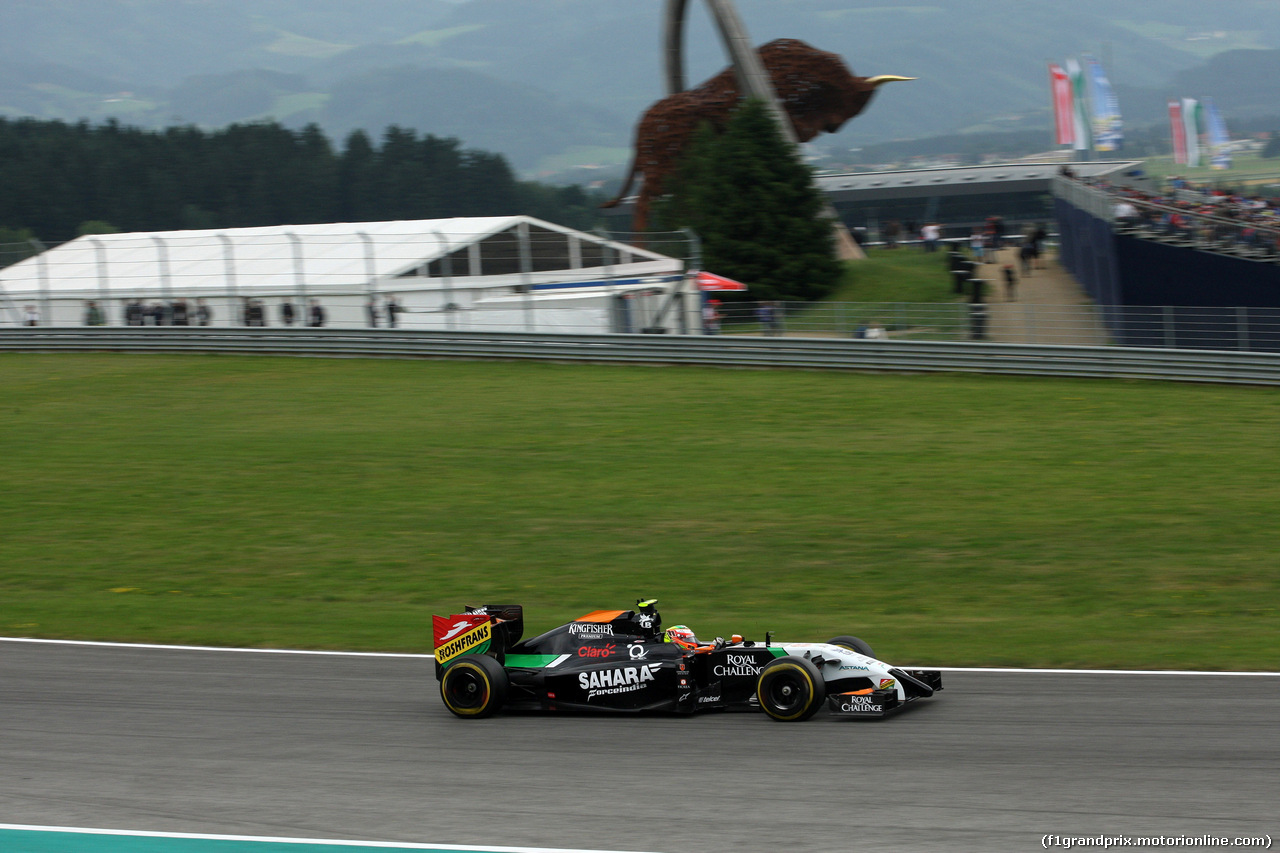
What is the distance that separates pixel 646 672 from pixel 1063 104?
5157 centimetres

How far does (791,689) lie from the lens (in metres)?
7.79

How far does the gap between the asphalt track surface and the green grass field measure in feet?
4.89

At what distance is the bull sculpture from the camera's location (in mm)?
45344

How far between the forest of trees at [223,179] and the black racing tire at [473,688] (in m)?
89.6

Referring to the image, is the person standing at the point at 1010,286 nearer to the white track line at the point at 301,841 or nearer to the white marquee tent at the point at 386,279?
the white marquee tent at the point at 386,279

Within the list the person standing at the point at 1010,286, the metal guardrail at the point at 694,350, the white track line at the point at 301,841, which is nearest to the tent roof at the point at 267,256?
the metal guardrail at the point at 694,350

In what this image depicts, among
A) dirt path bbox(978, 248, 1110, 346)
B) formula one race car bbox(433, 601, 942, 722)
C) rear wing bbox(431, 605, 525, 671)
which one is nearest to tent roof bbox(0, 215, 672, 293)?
dirt path bbox(978, 248, 1110, 346)

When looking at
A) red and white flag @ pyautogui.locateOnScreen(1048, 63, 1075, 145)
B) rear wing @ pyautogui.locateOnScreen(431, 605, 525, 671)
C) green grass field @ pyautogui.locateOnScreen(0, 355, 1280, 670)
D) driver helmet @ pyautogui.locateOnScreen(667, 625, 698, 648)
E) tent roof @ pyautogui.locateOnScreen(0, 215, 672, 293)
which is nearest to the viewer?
driver helmet @ pyautogui.locateOnScreen(667, 625, 698, 648)

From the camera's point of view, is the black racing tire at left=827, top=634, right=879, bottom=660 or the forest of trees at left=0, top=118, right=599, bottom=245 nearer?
the black racing tire at left=827, top=634, right=879, bottom=660

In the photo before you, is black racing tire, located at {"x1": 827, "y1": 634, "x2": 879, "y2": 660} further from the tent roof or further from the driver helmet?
the tent roof

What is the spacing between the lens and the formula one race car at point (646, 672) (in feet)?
25.5

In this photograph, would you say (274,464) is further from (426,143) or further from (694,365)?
(426,143)

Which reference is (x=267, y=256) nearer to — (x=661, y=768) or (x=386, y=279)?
(x=386, y=279)

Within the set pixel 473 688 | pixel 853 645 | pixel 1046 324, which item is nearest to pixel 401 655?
pixel 473 688
